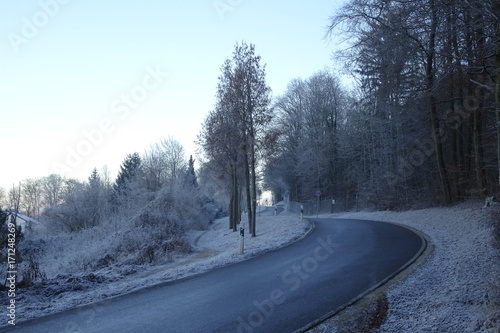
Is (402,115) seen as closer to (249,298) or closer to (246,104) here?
(246,104)

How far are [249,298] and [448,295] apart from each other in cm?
361

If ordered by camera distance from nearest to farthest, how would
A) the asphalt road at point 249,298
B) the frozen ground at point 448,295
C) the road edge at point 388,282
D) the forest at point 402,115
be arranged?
the frozen ground at point 448,295, the road edge at point 388,282, the asphalt road at point 249,298, the forest at point 402,115

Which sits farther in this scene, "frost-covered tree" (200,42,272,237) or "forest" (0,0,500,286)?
"frost-covered tree" (200,42,272,237)

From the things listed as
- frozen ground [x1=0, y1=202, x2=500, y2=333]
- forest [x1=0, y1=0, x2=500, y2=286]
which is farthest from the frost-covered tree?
frozen ground [x1=0, y1=202, x2=500, y2=333]

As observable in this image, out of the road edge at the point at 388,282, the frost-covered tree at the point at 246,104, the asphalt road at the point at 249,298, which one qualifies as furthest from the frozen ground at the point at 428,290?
the frost-covered tree at the point at 246,104

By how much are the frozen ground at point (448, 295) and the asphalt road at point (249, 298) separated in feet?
2.13

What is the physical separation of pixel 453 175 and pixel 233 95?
1492 cm

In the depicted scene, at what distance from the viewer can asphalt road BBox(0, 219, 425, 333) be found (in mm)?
5828

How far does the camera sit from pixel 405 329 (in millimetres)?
5102

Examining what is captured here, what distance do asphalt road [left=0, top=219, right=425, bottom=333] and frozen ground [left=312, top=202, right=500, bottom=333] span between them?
0.65 metres

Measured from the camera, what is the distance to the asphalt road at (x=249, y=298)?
5.83 meters

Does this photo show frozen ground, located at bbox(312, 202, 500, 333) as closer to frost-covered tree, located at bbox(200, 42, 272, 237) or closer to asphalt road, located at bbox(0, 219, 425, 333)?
asphalt road, located at bbox(0, 219, 425, 333)

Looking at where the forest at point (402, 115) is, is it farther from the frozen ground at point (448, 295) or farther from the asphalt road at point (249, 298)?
the asphalt road at point (249, 298)

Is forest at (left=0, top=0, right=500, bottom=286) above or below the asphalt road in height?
above
